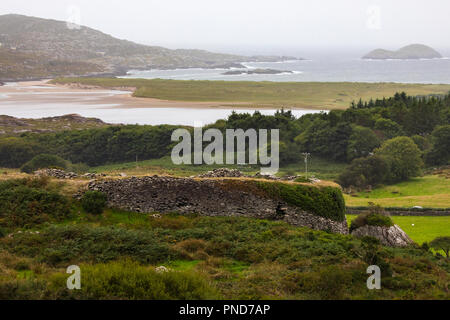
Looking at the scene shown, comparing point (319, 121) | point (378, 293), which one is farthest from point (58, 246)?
point (319, 121)

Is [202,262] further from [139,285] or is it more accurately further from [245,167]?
[245,167]

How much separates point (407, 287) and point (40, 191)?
1342 centimetres

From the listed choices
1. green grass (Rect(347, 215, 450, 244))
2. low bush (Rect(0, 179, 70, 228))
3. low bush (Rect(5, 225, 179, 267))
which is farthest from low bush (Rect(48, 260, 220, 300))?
green grass (Rect(347, 215, 450, 244))

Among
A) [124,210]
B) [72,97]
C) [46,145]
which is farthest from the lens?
[72,97]

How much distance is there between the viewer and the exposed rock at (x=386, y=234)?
18.7 meters

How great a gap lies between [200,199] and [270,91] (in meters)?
90.7

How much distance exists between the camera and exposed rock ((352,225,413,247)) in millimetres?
18719

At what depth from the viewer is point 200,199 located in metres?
18.7

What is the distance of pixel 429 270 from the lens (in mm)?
12938

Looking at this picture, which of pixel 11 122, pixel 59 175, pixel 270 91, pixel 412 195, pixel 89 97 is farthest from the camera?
pixel 270 91

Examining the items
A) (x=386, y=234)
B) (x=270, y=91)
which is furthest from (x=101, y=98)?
(x=386, y=234)

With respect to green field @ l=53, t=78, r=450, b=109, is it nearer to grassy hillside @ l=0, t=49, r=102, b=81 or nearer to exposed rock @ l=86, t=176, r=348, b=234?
grassy hillside @ l=0, t=49, r=102, b=81
